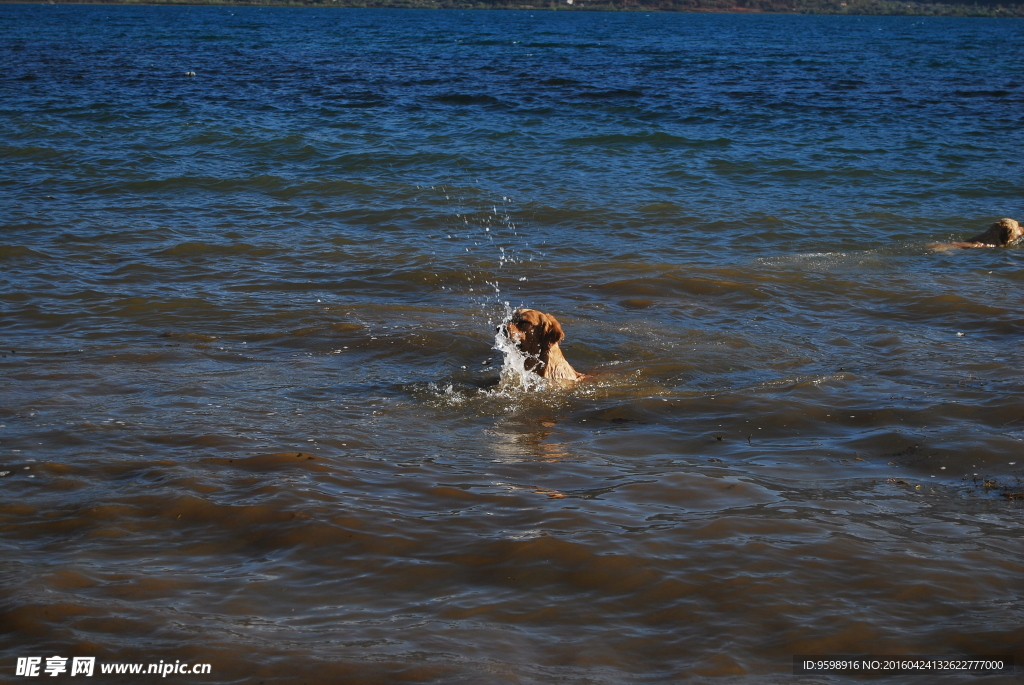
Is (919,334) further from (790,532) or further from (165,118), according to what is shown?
(165,118)

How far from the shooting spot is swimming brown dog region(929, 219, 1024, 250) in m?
12.3

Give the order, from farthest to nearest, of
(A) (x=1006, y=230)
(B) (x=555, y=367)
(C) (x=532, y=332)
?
(A) (x=1006, y=230), (B) (x=555, y=367), (C) (x=532, y=332)

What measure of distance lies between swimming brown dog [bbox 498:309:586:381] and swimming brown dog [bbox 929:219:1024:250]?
7446mm

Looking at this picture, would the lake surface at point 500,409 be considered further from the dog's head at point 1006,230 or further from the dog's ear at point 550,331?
the dog's head at point 1006,230

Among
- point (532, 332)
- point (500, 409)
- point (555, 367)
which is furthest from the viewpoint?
point (555, 367)

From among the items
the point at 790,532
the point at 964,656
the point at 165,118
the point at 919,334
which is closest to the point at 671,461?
the point at 790,532

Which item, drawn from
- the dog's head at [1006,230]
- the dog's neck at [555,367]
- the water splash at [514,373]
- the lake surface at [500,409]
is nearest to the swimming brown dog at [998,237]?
the dog's head at [1006,230]

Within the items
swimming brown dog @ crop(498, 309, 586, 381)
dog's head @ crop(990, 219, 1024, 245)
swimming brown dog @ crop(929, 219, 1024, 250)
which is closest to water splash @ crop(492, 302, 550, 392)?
swimming brown dog @ crop(498, 309, 586, 381)

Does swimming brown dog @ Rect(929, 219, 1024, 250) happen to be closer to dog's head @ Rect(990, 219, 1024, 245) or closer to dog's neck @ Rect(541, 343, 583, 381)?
dog's head @ Rect(990, 219, 1024, 245)

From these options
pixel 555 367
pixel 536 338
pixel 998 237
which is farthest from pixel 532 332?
pixel 998 237

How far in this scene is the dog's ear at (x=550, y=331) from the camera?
749 cm

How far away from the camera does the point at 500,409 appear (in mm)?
7262

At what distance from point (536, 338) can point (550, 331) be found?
0.42 feet

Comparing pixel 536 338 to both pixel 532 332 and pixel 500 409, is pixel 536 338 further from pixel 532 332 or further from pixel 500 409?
pixel 500 409
